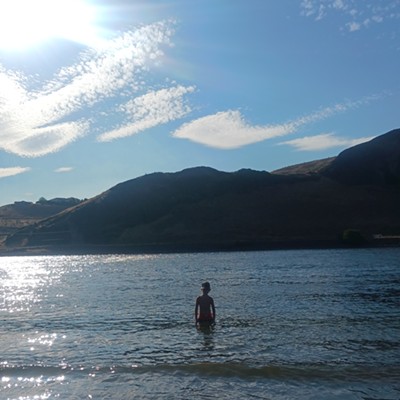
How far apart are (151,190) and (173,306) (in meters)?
113

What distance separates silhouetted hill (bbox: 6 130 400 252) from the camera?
10888 cm

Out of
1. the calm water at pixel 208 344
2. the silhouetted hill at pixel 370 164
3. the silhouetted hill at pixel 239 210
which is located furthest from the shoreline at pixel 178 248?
the calm water at pixel 208 344

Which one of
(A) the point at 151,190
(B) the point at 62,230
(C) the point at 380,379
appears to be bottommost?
(C) the point at 380,379

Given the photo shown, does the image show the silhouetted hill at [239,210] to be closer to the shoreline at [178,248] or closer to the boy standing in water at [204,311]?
the shoreline at [178,248]

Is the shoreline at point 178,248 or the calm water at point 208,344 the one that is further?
the shoreline at point 178,248

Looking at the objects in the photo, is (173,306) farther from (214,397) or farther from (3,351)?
(214,397)

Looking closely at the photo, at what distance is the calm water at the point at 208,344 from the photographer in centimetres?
1466

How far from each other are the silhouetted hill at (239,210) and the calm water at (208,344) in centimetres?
6657

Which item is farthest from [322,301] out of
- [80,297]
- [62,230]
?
[62,230]

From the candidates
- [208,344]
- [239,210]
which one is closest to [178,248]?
[239,210]

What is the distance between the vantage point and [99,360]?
1803 centimetres

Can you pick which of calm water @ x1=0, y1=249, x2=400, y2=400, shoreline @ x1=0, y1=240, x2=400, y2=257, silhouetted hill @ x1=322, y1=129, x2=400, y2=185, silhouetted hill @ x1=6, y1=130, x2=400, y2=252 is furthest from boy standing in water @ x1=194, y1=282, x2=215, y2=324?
silhouetted hill @ x1=322, y1=129, x2=400, y2=185

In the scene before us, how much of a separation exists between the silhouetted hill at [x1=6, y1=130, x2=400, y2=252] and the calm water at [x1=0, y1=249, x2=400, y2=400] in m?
66.6

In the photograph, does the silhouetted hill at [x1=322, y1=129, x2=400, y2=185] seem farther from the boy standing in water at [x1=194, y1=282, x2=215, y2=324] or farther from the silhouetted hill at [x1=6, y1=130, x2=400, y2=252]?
the boy standing in water at [x1=194, y1=282, x2=215, y2=324]
